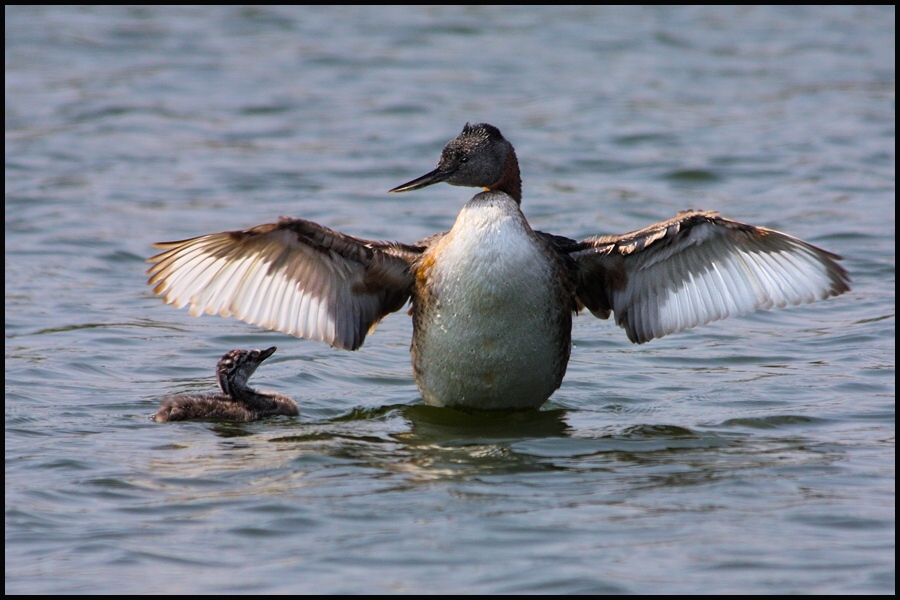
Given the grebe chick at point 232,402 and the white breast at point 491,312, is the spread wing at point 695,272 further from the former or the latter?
the grebe chick at point 232,402

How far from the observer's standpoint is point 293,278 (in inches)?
344

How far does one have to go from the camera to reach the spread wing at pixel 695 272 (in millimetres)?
8242

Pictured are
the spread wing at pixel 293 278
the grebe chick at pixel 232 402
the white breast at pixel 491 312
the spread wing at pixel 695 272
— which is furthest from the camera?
the grebe chick at pixel 232 402

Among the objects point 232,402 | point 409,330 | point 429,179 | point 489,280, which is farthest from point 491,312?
point 409,330

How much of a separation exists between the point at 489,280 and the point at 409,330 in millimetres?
3724

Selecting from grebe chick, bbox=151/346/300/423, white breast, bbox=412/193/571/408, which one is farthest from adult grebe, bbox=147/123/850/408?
grebe chick, bbox=151/346/300/423

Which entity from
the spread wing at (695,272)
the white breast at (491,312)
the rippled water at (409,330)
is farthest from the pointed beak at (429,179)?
the rippled water at (409,330)

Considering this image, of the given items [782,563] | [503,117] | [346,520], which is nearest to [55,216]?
[503,117]

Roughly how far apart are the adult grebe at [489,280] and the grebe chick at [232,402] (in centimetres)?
38

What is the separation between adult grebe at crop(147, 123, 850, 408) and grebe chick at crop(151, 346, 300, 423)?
0.38 m

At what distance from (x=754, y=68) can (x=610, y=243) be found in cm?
1369

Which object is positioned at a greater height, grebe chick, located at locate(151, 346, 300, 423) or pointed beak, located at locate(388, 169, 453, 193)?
pointed beak, located at locate(388, 169, 453, 193)

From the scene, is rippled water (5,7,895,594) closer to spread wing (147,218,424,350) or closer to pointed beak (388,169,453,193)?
spread wing (147,218,424,350)

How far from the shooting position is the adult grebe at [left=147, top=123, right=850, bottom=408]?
8.11 metres
